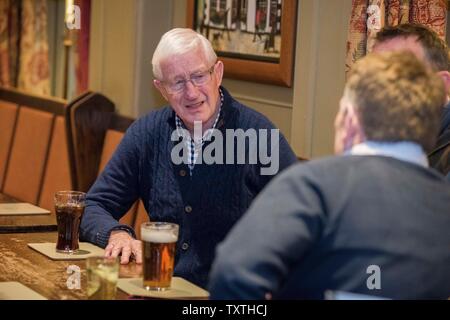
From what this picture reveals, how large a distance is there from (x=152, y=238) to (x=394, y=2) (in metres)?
1.50

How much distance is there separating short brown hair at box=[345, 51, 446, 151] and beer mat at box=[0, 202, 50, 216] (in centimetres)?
181

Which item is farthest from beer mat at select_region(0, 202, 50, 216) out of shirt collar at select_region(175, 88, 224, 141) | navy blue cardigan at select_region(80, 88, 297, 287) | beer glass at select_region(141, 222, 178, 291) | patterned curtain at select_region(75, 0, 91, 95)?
patterned curtain at select_region(75, 0, 91, 95)

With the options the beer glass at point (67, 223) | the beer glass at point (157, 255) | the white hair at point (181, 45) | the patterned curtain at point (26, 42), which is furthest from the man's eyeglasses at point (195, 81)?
the patterned curtain at point (26, 42)

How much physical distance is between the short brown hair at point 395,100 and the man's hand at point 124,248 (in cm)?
103

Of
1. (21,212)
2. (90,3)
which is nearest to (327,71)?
(21,212)

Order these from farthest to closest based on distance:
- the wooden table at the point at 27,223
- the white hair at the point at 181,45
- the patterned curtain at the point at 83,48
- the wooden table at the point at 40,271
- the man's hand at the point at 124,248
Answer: the patterned curtain at the point at 83,48, the wooden table at the point at 27,223, the white hair at the point at 181,45, the man's hand at the point at 124,248, the wooden table at the point at 40,271

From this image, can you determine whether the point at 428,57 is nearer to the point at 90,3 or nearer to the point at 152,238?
the point at 152,238

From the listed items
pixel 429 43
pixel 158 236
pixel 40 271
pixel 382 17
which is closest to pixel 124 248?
pixel 40 271

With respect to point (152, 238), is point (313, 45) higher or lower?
A: higher

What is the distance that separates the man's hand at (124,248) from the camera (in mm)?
2574

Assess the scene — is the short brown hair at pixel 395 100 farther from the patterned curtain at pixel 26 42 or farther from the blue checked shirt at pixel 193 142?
the patterned curtain at pixel 26 42

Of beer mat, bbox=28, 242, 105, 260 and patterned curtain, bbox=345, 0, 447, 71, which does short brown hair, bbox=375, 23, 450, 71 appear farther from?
beer mat, bbox=28, 242, 105, 260

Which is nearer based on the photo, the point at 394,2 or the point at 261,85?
the point at 394,2

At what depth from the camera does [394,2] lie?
329cm
